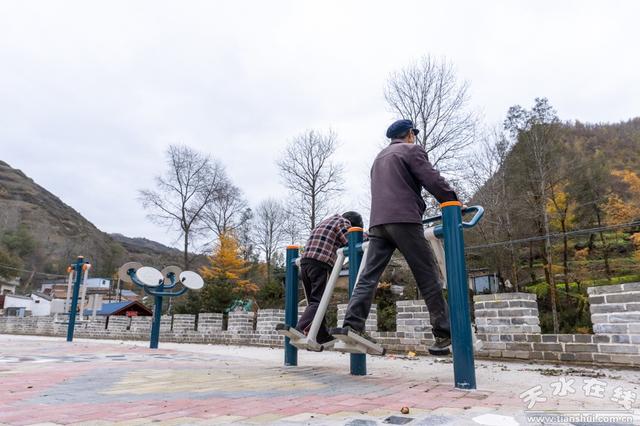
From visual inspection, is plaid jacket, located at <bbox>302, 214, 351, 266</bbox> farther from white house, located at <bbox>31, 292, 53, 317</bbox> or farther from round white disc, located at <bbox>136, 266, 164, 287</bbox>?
white house, located at <bbox>31, 292, 53, 317</bbox>

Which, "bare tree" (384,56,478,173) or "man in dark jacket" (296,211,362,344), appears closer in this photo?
"man in dark jacket" (296,211,362,344)

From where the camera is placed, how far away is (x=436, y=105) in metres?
16.6

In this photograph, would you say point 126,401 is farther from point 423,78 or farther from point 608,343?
point 423,78

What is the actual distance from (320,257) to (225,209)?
2577cm

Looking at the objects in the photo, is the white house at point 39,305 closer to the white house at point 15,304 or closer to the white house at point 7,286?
the white house at point 15,304

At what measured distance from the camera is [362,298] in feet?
9.43

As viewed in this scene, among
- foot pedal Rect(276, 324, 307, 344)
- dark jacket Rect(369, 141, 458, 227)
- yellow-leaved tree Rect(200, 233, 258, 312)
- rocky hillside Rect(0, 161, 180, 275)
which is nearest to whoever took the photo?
dark jacket Rect(369, 141, 458, 227)

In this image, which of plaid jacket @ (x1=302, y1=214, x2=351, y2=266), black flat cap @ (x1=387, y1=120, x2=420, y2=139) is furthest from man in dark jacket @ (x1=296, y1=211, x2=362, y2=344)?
black flat cap @ (x1=387, y1=120, x2=420, y2=139)

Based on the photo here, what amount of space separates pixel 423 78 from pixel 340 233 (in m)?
14.6

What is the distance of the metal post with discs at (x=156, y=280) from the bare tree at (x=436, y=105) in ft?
35.8

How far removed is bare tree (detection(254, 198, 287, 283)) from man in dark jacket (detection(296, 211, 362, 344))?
25.7 meters

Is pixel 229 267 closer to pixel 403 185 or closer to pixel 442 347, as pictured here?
pixel 403 185

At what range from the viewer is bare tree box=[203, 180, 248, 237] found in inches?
1081

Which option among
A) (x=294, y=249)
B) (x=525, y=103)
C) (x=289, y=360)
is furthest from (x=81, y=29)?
(x=525, y=103)
